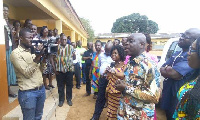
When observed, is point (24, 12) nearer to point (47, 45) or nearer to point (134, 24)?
point (47, 45)

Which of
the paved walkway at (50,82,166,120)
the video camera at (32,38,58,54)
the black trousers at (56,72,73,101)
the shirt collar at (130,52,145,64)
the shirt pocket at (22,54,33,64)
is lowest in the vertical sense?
the paved walkway at (50,82,166,120)

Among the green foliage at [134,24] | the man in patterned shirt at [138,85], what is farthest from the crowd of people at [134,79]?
the green foliage at [134,24]

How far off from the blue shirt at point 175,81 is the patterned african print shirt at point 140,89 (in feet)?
2.43

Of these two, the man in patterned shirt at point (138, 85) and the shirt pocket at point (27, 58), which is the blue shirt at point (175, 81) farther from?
the shirt pocket at point (27, 58)

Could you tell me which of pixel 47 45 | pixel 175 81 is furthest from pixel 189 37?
pixel 47 45

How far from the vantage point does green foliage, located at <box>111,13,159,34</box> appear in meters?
47.8

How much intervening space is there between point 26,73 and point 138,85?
4.54 feet

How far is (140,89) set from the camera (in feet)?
5.52

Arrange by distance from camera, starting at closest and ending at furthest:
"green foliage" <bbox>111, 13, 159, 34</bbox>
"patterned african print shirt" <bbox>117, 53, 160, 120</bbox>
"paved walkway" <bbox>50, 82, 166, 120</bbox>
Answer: "patterned african print shirt" <bbox>117, 53, 160, 120</bbox>
"paved walkway" <bbox>50, 82, 166, 120</bbox>
"green foliage" <bbox>111, 13, 159, 34</bbox>

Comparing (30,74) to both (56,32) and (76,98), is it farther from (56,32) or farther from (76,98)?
(56,32)

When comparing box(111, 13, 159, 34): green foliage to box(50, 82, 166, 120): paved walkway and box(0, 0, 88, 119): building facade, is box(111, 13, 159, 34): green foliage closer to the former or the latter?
box(0, 0, 88, 119): building facade

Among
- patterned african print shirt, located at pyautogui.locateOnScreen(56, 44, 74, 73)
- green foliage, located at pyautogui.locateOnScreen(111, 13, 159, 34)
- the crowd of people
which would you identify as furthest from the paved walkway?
green foliage, located at pyautogui.locateOnScreen(111, 13, 159, 34)

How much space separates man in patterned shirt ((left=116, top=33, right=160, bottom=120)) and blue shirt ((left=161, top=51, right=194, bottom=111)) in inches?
28.3

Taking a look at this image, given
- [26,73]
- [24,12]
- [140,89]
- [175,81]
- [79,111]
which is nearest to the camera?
[140,89]
